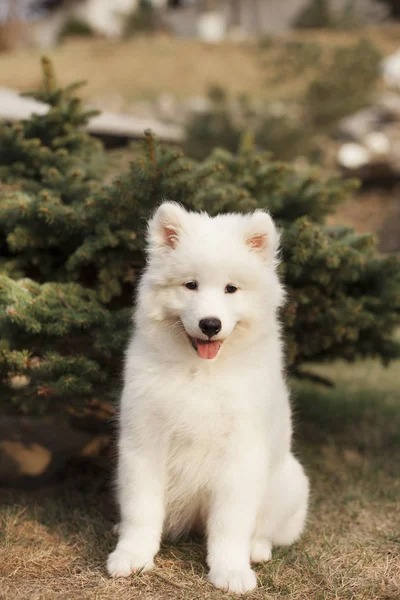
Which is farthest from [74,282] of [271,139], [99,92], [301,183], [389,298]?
[99,92]

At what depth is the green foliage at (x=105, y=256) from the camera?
3.51 m

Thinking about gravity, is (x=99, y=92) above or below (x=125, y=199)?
above

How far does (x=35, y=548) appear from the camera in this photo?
3.32 m

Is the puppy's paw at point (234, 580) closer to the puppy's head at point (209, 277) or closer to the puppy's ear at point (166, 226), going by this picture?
the puppy's head at point (209, 277)

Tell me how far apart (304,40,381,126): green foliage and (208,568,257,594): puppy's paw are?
1719cm

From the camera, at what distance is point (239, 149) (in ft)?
16.8

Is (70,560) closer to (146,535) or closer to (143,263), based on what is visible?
(146,535)

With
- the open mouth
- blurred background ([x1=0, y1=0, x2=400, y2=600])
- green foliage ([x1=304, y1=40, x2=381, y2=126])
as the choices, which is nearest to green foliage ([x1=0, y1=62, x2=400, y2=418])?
blurred background ([x1=0, y1=0, x2=400, y2=600])

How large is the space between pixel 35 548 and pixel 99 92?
1903cm

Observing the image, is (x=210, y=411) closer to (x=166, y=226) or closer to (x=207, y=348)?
(x=207, y=348)

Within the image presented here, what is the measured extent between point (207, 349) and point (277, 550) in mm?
1332

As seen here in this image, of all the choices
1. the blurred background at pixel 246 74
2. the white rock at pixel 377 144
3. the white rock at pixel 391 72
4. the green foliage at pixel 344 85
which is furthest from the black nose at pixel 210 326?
the white rock at pixel 391 72

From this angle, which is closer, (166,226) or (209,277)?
(209,277)

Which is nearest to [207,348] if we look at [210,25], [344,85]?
[344,85]
